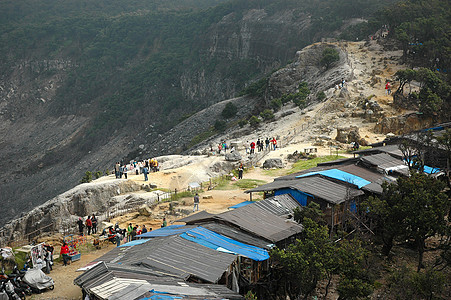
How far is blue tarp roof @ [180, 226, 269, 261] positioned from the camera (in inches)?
571

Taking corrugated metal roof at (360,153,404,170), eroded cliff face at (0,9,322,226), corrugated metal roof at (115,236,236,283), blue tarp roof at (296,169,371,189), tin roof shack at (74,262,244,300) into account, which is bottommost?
eroded cliff face at (0,9,322,226)

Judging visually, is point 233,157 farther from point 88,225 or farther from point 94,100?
point 94,100

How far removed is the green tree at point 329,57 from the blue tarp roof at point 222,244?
49017mm

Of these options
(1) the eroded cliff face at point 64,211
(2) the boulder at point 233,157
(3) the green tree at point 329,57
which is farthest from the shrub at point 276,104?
(1) the eroded cliff face at point 64,211

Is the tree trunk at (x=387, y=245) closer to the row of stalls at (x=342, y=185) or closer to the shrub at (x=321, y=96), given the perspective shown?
the row of stalls at (x=342, y=185)

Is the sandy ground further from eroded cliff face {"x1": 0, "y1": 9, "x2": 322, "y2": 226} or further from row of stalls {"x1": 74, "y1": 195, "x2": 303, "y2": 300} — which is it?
eroded cliff face {"x1": 0, "y1": 9, "x2": 322, "y2": 226}

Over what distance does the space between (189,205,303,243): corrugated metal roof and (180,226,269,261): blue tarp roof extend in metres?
0.91

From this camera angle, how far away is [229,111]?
A: 6962 cm

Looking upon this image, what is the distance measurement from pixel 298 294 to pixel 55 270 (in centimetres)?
965

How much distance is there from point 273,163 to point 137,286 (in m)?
24.0

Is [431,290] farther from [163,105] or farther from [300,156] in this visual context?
[163,105]

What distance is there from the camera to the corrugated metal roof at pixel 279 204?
18.6m

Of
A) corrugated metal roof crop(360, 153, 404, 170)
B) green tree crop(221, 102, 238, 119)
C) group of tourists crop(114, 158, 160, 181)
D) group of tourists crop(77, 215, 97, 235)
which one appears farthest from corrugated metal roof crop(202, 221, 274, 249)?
green tree crop(221, 102, 238, 119)

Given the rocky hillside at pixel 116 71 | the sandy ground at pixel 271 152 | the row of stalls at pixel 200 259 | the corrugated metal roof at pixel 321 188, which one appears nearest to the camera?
the row of stalls at pixel 200 259
